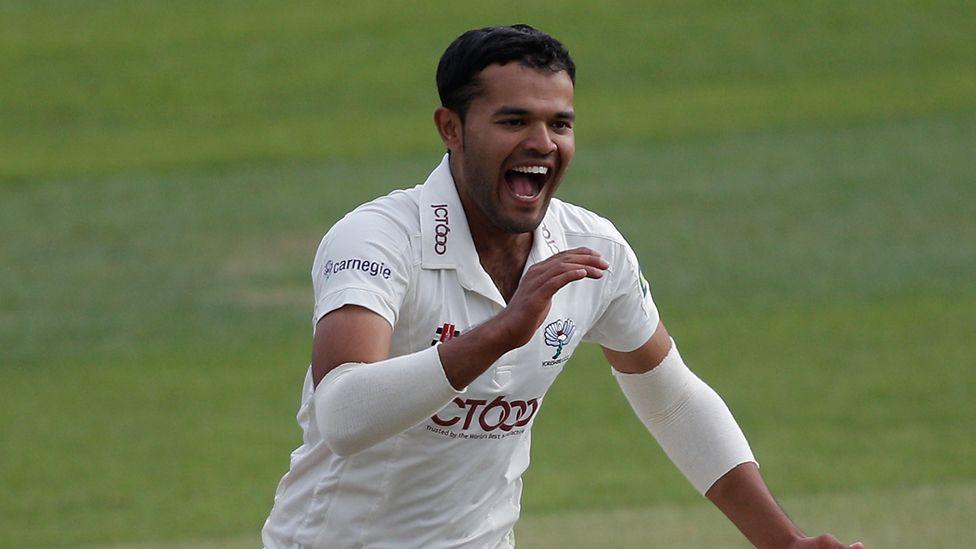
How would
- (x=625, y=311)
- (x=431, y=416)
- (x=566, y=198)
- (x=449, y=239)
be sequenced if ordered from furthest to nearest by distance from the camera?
(x=566, y=198)
(x=625, y=311)
(x=449, y=239)
(x=431, y=416)

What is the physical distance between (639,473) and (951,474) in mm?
2033

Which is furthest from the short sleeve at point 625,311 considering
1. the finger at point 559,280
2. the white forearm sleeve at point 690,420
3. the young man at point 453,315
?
the finger at point 559,280

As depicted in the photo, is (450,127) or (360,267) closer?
(360,267)

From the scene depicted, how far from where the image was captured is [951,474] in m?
11.2

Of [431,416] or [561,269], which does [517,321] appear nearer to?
[561,269]

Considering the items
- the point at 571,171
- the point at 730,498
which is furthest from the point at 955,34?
the point at 730,498

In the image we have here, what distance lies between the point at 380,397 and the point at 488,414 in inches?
20.3

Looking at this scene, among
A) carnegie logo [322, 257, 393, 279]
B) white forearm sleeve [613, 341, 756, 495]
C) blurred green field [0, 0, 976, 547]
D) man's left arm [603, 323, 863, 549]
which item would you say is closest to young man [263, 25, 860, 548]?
carnegie logo [322, 257, 393, 279]

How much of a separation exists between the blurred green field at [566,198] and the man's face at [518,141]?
17.1 feet

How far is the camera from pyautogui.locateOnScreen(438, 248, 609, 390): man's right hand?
12.7 feet

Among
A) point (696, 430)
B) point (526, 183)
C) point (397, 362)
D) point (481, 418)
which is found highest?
point (526, 183)

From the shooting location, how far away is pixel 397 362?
157 inches

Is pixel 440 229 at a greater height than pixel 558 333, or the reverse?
pixel 440 229

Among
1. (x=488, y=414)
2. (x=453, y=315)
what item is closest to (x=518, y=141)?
(x=453, y=315)
